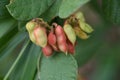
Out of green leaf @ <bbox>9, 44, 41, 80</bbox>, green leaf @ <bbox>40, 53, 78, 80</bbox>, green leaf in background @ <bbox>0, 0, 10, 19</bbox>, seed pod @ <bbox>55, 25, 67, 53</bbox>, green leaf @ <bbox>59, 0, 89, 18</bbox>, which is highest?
green leaf @ <bbox>59, 0, 89, 18</bbox>

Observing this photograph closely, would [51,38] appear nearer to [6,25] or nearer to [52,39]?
[52,39]

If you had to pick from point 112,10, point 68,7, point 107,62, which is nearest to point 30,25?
point 68,7

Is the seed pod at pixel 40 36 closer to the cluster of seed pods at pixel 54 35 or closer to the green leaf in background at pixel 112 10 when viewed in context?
the cluster of seed pods at pixel 54 35

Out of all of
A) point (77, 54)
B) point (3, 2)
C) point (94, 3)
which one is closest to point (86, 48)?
point (77, 54)

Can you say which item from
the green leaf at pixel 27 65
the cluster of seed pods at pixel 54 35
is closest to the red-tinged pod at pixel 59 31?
the cluster of seed pods at pixel 54 35

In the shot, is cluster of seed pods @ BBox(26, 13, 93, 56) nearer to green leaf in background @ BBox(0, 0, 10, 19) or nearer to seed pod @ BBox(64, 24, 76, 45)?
seed pod @ BBox(64, 24, 76, 45)

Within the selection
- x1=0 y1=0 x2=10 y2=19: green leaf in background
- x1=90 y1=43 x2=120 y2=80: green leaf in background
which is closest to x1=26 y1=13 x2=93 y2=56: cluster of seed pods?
x1=0 y1=0 x2=10 y2=19: green leaf in background
